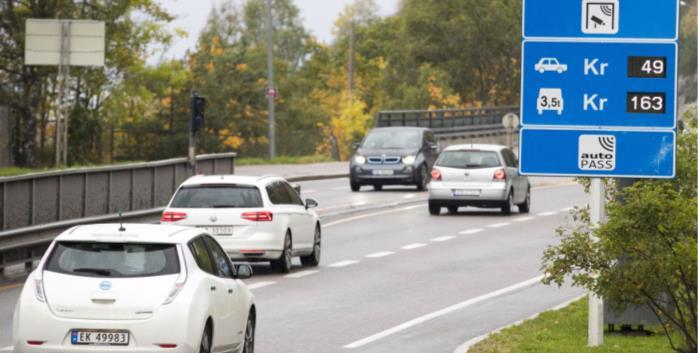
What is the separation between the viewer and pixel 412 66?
127 meters

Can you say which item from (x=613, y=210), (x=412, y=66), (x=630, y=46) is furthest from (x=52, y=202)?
(x=412, y=66)

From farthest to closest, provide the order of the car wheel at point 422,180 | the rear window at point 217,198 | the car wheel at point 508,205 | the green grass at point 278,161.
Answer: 1. the green grass at point 278,161
2. the car wheel at point 422,180
3. the car wheel at point 508,205
4. the rear window at point 217,198

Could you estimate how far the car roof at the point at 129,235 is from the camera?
13.4 metres

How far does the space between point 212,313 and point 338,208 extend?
89.7 ft

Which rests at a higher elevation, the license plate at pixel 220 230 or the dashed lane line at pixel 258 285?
the license plate at pixel 220 230

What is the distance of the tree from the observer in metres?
13.1

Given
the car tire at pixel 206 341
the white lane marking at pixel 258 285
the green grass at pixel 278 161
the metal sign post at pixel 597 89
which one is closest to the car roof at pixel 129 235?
the car tire at pixel 206 341

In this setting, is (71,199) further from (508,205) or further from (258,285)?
(508,205)

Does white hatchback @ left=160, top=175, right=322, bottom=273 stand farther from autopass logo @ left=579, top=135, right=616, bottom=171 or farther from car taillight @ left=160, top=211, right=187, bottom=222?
autopass logo @ left=579, top=135, right=616, bottom=171

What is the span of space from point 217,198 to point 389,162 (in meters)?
24.7

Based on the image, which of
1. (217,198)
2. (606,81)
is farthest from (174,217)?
(606,81)

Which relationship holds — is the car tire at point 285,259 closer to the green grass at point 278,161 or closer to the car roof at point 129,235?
the car roof at point 129,235

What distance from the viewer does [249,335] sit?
15062mm

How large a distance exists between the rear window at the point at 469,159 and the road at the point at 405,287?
45.4 inches
